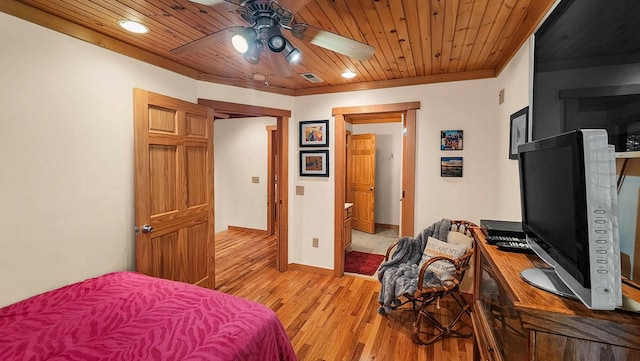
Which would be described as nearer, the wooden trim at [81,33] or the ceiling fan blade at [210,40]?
the ceiling fan blade at [210,40]

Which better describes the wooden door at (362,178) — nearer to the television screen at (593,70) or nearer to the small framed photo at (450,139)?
the small framed photo at (450,139)

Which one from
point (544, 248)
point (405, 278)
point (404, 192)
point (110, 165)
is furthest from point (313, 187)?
point (544, 248)

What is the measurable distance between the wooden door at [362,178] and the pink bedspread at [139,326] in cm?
425

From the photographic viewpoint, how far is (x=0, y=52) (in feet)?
5.36

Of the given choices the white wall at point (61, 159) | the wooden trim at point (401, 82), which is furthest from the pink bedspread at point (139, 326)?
the wooden trim at point (401, 82)

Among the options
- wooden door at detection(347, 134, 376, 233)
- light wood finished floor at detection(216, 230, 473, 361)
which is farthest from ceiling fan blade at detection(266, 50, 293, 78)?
wooden door at detection(347, 134, 376, 233)

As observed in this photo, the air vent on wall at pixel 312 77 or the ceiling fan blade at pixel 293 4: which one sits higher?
the air vent on wall at pixel 312 77

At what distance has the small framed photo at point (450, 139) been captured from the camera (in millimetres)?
3037

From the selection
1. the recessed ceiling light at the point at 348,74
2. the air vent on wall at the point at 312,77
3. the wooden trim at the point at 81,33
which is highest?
the air vent on wall at the point at 312,77

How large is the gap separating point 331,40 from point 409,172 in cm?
203

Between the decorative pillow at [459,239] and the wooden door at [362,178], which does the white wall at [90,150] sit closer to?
the decorative pillow at [459,239]

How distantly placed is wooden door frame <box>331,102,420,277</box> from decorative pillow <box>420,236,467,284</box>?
1.78 ft

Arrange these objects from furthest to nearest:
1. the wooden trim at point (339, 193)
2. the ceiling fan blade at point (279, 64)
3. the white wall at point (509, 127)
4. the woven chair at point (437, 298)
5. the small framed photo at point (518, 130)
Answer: the wooden trim at point (339, 193) < the woven chair at point (437, 298) < the white wall at point (509, 127) < the small framed photo at point (518, 130) < the ceiling fan blade at point (279, 64)

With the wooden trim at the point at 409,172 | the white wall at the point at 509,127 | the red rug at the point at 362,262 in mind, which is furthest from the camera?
the red rug at the point at 362,262
